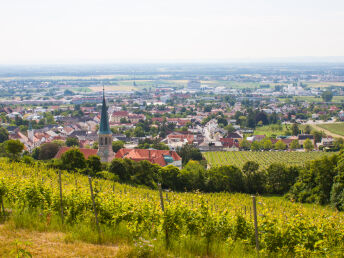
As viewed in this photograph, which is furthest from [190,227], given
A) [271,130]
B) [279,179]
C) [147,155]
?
[271,130]

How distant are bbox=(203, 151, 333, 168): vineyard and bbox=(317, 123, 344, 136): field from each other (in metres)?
22.5

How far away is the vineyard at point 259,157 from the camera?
46431mm

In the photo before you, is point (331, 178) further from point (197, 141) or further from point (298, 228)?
point (197, 141)

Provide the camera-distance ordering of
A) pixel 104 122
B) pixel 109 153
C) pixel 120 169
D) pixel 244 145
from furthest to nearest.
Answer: pixel 244 145
pixel 109 153
pixel 104 122
pixel 120 169

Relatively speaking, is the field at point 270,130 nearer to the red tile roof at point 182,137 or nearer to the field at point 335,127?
the field at point 335,127

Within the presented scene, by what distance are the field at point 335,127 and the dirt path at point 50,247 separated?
68.2 meters

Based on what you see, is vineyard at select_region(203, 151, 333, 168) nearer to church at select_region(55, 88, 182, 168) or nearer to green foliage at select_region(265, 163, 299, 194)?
church at select_region(55, 88, 182, 168)

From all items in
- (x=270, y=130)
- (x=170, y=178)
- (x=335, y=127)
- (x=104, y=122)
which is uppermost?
(x=104, y=122)

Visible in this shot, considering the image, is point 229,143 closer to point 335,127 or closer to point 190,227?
point 335,127

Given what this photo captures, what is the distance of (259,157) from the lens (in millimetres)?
50188

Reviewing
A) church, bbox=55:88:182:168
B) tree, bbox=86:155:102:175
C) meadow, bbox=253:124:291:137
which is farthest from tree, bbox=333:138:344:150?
tree, bbox=86:155:102:175

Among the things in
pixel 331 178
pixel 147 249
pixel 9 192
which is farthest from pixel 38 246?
pixel 331 178

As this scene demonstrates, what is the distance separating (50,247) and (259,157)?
144ft

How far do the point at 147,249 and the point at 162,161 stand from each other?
29271 millimetres
